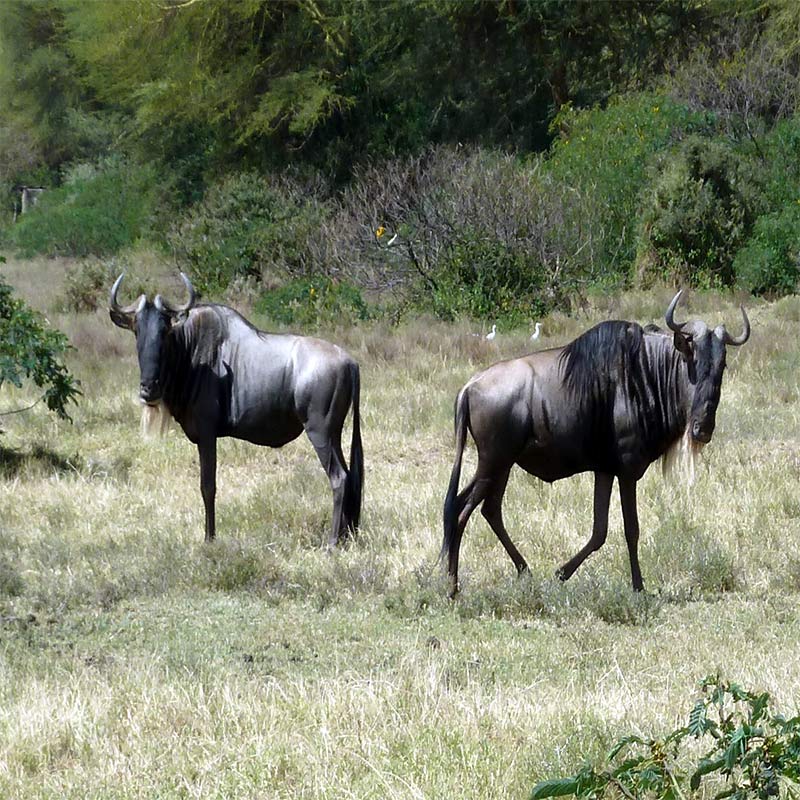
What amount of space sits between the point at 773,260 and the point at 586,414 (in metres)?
14.3

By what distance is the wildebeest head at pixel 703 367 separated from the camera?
7.70 metres

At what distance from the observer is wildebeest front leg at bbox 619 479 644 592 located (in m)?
7.87

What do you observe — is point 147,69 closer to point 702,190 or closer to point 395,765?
point 702,190

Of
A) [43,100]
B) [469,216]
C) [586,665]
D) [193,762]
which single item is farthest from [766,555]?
[43,100]

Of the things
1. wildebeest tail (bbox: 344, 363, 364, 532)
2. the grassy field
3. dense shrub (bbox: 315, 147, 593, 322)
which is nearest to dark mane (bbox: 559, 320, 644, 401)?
the grassy field

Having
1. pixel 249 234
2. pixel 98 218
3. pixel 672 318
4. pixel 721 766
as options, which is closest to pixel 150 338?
pixel 672 318

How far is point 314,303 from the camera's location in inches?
849

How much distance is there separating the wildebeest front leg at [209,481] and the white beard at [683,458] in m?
3.24

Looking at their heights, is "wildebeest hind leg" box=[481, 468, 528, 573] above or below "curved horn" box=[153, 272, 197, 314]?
below

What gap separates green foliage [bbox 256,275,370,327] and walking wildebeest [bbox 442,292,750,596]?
12.4 meters

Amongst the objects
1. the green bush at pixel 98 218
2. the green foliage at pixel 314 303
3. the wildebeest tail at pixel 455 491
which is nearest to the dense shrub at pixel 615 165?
the green foliage at pixel 314 303

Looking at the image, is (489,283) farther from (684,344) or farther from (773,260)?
(684,344)

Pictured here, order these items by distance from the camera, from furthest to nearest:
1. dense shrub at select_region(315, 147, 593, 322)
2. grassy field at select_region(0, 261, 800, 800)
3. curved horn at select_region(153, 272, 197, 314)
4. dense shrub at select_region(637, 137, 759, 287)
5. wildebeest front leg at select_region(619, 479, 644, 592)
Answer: dense shrub at select_region(637, 137, 759, 287) < dense shrub at select_region(315, 147, 593, 322) < curved horn at select_region(153, 272, 197, 314) < wildebeest front leg at select_region(619, 479, 644, 592) < grassy field at select_region(0, 261, 800, 800)

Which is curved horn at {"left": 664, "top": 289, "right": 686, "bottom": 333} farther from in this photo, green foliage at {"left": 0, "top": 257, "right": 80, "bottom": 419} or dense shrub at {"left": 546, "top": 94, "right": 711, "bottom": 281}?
dense shrub at {"left": 546, "top": 94, "right": 711, "bottom": 281}
